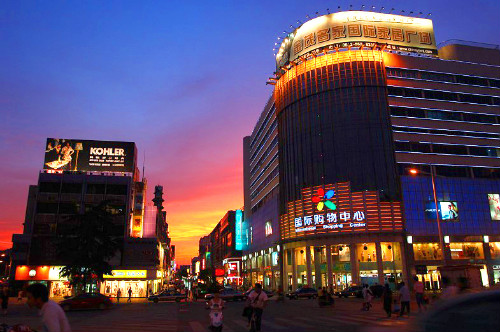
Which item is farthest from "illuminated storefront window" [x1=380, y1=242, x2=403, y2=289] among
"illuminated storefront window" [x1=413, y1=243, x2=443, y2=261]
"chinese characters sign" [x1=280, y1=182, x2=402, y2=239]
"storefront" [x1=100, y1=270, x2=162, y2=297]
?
"storefront" [x1=100, y1=270, x2=162, y2=297]

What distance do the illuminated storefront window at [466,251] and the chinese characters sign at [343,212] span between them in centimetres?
937

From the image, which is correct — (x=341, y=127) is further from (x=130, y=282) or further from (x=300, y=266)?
(x=130, y=282)

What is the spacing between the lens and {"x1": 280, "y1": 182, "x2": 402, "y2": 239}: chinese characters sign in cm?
6319

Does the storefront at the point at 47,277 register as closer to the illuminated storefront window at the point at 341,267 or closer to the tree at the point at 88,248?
the tree at the point at 88,248

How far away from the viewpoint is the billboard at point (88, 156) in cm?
7519

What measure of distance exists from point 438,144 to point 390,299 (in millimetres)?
51420

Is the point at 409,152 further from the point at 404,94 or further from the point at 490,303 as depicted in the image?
the point at 490,303

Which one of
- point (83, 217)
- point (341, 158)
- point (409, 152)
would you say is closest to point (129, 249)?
point (83, 217)

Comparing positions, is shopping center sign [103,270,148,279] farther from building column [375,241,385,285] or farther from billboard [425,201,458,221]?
billboard [425,201,458,221]

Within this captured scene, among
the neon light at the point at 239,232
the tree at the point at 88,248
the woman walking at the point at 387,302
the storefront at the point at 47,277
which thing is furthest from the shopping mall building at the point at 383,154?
the neon light at the point at 239,232

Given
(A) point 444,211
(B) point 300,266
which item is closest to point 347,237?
(B) point 300,266

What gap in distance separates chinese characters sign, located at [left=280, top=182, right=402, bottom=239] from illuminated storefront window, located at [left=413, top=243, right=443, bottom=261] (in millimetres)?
4112

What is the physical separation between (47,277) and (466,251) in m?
68.0

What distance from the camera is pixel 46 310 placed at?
6.18m
